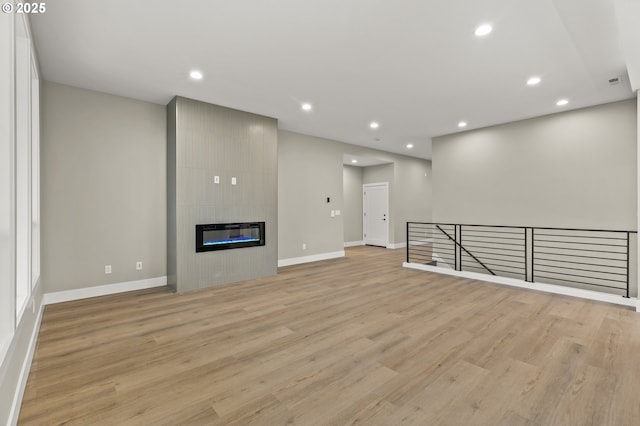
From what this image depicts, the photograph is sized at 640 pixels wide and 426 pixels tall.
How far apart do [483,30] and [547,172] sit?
3.75 metres

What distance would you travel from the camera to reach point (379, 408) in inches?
72.4

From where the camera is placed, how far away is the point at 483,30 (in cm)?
275

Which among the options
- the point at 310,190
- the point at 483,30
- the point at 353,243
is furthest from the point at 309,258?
the point at 483,30

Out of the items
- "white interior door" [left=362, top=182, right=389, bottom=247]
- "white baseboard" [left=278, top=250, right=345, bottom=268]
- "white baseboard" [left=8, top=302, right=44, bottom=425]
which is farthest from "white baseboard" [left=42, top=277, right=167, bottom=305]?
"white interior door" [left=362, top=182, right=389, bottom=247]

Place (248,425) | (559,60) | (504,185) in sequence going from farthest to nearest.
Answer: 1. (504,185)
2. (559,60)
3. (248,425)

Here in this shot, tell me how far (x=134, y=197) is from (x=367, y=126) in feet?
14.5

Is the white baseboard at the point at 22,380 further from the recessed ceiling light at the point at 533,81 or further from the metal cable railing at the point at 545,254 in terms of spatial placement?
the recessed ceiling light at the point at 533,81

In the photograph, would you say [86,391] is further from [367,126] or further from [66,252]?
[367,126]

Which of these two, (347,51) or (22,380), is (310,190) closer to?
(347,51)

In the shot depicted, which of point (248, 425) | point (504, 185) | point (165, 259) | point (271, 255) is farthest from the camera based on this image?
point (504, 185)

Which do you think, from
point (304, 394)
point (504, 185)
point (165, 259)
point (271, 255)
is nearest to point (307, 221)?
point (271, 255)

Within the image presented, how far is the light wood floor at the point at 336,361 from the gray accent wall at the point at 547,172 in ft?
6.39

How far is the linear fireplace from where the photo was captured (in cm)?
462

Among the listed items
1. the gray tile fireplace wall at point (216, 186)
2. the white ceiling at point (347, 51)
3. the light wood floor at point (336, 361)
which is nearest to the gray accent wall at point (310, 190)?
the gray tile fireplace wall at point (216, 186)
